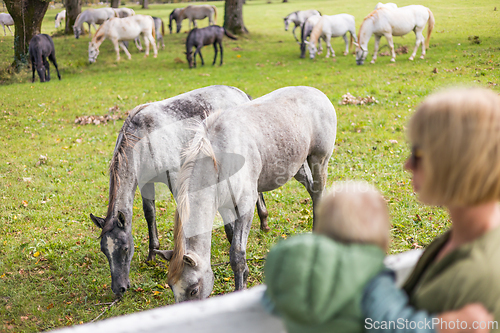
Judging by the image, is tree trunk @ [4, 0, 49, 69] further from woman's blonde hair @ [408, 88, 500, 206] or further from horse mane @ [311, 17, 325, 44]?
woman's blonde hair @ [408, 88, 500, 206]

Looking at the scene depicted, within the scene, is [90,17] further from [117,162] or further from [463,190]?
[463,190]

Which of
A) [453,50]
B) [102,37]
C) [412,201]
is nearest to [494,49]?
[453,50]

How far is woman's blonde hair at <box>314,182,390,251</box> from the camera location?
1.12 meters

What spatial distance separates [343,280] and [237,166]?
2.44 m

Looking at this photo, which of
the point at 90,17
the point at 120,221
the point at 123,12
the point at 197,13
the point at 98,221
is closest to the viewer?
the point at 120,221

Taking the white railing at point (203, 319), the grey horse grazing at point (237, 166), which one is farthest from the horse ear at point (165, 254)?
the white railing at point (203, 319)

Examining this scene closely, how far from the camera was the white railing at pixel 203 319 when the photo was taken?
1.09 meters

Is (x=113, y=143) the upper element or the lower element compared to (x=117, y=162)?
lower

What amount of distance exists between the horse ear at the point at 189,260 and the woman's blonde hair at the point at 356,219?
5.97 ft

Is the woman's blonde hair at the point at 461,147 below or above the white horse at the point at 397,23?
below

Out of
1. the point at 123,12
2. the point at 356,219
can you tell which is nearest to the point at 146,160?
the point at 356,219

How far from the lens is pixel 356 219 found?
3.67ft

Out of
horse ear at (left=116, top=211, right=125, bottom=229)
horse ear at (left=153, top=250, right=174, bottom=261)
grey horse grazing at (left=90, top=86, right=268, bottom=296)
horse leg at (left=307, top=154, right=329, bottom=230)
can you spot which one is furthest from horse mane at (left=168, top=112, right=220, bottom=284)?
horse leg at (left=307, top=154, right=329, bottom=230)

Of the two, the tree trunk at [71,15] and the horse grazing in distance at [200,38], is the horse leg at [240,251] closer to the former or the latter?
Result: the horse grazing in distance at [200,38]
